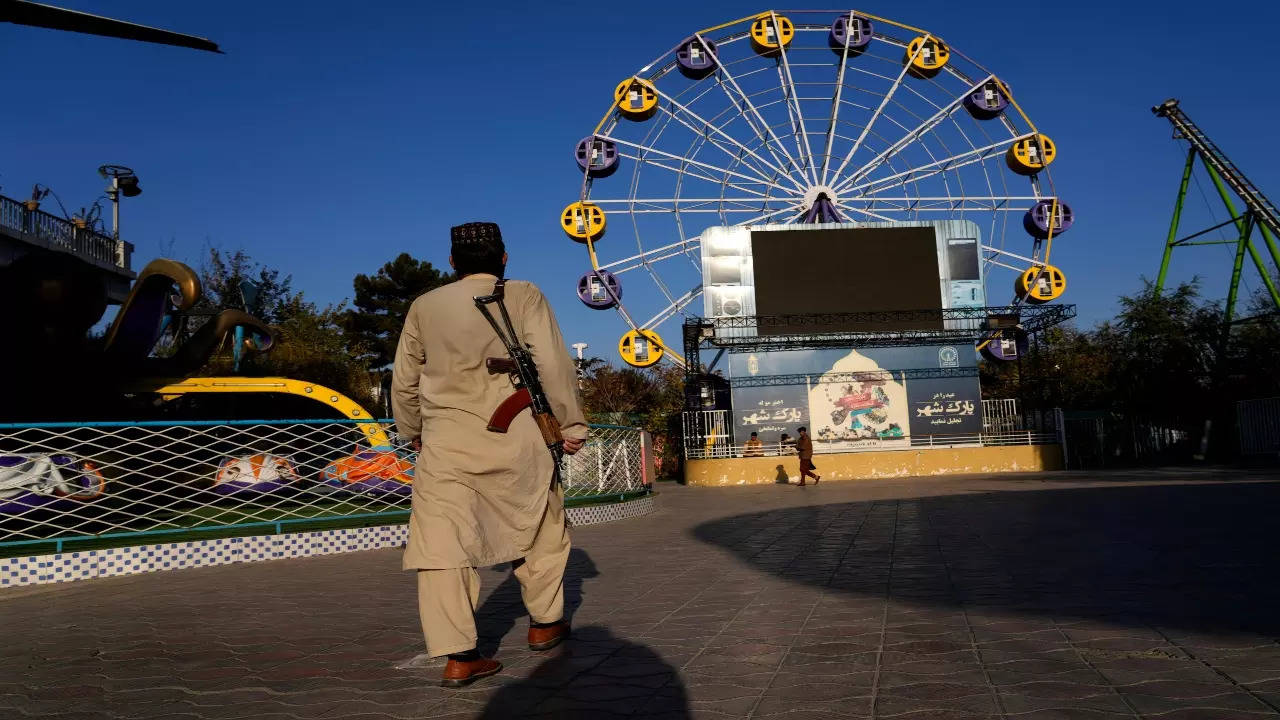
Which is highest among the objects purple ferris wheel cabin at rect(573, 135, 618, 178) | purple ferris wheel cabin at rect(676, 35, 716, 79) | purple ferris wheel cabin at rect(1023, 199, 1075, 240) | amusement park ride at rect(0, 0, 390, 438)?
purple ferris wheel cabin at rect(676, 35, 716, 79)

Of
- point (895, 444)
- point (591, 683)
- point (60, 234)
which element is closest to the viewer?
point (591, 683)

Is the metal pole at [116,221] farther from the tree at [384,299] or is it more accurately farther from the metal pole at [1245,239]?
the metal pole at [1245,239]

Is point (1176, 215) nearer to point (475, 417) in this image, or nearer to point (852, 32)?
point (852, 32)

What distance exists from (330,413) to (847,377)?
14.7 metres

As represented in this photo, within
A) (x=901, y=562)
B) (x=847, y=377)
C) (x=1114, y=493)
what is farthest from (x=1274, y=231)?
(x=901, y=562)

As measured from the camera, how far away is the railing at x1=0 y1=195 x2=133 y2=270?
1471 cm

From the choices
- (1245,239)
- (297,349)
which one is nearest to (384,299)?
(297,349)

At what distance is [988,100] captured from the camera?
2848 cm

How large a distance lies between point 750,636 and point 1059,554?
3.32 metres

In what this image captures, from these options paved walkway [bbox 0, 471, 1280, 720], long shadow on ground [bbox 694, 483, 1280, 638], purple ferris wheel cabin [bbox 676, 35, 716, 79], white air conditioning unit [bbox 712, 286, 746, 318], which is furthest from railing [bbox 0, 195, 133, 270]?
purple ferris wheel cabin [bbox 676, 35, 716, 79]

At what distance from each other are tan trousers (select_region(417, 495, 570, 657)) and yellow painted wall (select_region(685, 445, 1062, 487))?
20270 mm

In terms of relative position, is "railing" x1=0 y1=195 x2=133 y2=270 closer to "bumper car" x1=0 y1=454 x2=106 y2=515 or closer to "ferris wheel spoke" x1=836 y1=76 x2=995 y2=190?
"bumper car" x1=0 y1=454 x2=106 y2=515

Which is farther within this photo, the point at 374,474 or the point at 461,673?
the point at 374,474

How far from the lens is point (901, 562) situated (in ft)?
20.4
